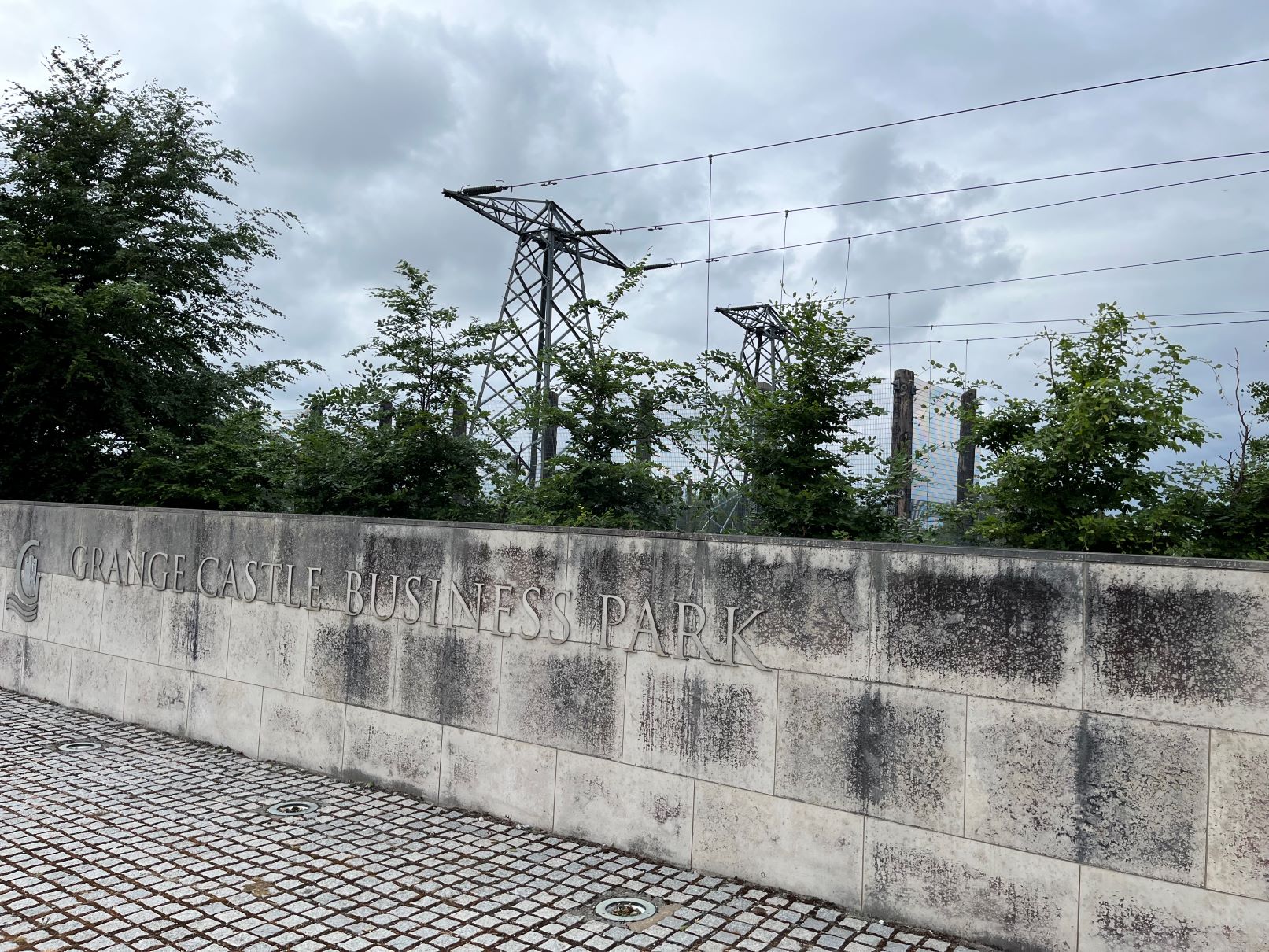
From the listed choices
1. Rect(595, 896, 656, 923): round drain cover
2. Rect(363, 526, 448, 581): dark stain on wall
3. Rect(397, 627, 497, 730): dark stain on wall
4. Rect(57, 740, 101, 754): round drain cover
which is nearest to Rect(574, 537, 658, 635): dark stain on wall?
Rect(397, 627, 497, 730): dark stain on wall

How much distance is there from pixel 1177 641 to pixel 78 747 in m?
8.65

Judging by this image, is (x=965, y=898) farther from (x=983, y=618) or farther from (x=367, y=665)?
(x=367, y=665)

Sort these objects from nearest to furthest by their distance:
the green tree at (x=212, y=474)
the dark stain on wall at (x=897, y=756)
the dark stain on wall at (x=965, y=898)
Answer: the dark stain on wall at (x=965, y=898)
the dark stain on wall at (x=897, y=756)
the green tree at (x=212, y=474)

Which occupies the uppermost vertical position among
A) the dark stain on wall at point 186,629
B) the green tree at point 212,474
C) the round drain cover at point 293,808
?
the green tree at point 212,474

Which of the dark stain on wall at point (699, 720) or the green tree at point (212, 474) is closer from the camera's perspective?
the dark stain on wall at point (699, 720)

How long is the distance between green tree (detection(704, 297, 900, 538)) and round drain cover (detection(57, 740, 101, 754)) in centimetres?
621

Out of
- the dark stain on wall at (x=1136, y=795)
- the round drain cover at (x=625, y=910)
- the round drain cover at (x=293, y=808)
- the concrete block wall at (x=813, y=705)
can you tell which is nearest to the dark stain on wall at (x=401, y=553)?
the concrete block wall at (x=813, y=705)

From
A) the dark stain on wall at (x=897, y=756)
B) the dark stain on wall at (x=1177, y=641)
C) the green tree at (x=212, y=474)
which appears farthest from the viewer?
the green tree at (x=212, y=474)

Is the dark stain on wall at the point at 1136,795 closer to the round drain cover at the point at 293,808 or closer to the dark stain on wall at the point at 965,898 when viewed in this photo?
the dark stain on wall at the point at 965,898

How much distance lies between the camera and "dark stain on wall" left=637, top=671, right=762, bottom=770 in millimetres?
5809

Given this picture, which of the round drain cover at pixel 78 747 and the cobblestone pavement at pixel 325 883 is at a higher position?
the cobblestone pavement at pixel 325 883

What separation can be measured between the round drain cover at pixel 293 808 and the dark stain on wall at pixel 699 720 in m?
2.62

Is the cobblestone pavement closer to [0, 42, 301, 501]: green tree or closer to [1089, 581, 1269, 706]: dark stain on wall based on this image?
[1089, 581, 1269, 706]: dark stain on wall

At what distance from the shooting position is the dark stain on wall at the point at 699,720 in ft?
19.1
